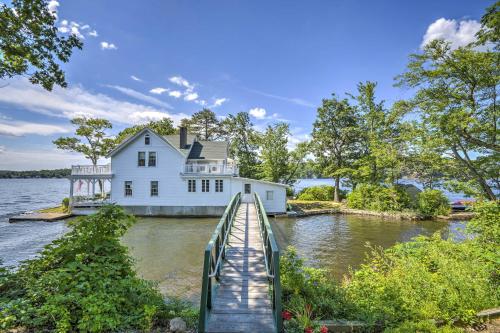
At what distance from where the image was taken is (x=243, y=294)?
200 inches

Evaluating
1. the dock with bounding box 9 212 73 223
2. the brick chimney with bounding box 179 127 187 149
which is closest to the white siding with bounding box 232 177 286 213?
the brick chimney with bounding box 179 127 187 149

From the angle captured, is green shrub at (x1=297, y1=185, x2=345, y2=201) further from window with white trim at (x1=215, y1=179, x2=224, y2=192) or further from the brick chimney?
the brick chimney

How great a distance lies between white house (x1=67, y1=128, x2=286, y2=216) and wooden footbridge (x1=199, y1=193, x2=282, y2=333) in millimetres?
14414

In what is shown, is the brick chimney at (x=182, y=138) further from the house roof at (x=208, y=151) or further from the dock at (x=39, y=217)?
the dock at (x=39, y=217)

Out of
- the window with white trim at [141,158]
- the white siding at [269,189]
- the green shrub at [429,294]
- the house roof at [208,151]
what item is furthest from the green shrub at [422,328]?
the window with white trim at [141,158]

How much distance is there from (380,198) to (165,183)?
65.1 feet

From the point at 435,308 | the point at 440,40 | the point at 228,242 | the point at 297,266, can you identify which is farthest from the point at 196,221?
the point at 440,40

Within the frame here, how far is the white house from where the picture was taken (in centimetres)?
2212

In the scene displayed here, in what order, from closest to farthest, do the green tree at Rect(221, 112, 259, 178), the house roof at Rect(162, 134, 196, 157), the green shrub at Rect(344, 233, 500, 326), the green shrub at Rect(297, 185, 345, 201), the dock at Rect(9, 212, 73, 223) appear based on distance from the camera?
the green shrub at Rect(344, 233, 500, 326) → the dock at Rect(9, 212, 73, 223) → the house roof at Rect(162, 134, 196, 157) → the green shrub at Rect(297, 185, 345, 201) → the green tree at Rect(221, 112, 259, 178)

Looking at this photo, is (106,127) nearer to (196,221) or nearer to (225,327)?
(196,221)

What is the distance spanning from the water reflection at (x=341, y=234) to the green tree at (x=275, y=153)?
8.24 m

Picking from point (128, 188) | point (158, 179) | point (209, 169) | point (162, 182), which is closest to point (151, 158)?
point (158, 179)

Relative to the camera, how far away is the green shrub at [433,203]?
2081 cm

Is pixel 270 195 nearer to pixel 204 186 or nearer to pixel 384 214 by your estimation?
pixel 204 186
